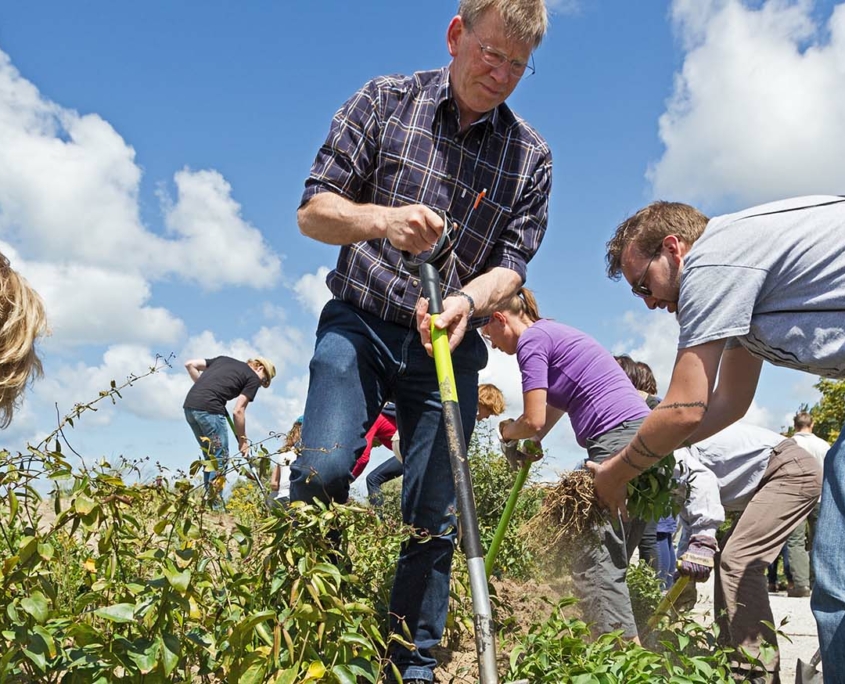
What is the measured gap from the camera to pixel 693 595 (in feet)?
15.8

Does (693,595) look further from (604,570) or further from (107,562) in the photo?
(107,562)

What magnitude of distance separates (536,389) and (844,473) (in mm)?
1902

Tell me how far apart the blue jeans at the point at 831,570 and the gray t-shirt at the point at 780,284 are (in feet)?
1.03

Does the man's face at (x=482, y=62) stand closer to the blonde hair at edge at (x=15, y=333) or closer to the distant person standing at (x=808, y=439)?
the blonde hair at edge at (x=15, y=333)

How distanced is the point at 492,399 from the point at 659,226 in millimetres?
3897

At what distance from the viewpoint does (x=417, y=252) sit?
2623 millimetres

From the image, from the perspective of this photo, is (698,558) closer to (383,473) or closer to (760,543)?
(760,543)

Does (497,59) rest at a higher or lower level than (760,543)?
higher

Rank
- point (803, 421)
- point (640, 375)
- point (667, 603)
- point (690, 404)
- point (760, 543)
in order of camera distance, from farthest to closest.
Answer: point (803, 421) → point (640, 375) → point (760, 543) → point (667, 603) → point (690, 404)

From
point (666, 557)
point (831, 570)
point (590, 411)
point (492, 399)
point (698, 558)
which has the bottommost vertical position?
point (831, 570)

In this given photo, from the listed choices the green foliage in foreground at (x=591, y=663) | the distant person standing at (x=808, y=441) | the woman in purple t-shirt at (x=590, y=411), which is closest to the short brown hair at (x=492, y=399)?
the distant person standing at (x=808, y=441)

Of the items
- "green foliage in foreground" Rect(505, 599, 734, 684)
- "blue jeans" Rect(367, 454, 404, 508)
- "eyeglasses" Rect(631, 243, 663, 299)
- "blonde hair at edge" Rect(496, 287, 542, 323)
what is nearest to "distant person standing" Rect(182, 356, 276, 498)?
"blue jeans" Rect(367, 454, 404, 508)

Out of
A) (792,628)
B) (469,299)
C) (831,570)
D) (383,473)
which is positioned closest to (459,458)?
(469,299)

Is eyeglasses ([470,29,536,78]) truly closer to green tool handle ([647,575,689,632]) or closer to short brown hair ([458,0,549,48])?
short brown hair ([458,0,549,48])
